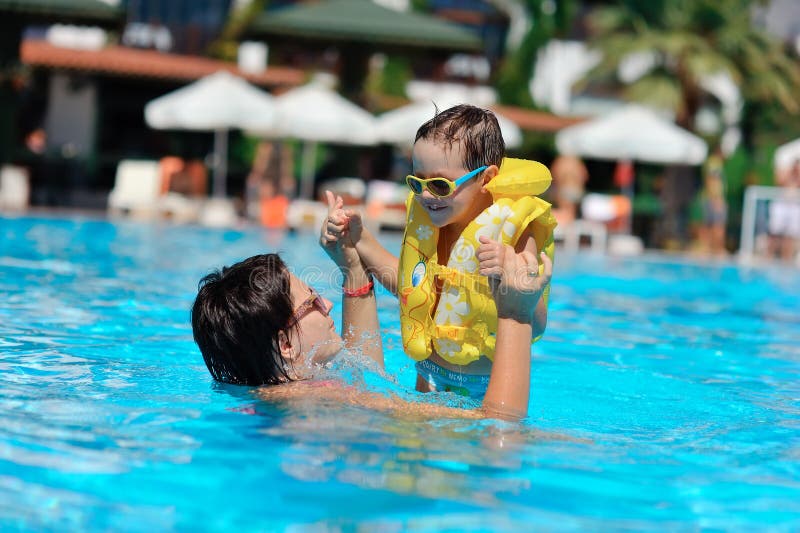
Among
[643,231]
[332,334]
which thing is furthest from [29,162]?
[332,334]

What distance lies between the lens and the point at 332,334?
3559mm

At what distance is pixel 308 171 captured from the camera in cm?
2167

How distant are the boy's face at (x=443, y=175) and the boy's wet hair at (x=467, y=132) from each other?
0.02 m

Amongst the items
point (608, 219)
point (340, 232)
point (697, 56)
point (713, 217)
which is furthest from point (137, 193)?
point (340, 232)

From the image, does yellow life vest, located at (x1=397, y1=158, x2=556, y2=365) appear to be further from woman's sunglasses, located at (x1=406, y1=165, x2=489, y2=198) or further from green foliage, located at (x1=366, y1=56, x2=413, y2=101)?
green foliage, located at (x1=366, y1=56, x2=413, y2=101)

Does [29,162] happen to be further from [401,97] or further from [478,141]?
[478,141]

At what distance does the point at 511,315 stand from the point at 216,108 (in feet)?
51.3

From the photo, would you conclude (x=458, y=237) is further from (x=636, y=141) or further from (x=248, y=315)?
(x=636, y=141)

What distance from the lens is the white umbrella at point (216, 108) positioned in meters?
18.1

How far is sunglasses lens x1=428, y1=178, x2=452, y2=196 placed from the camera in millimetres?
3330

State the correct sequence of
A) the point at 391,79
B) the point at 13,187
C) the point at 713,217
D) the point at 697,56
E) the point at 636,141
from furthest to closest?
the point at 391,79
the point at 697,56
the point at 636,141
the point at 713,217
the point at 13,187

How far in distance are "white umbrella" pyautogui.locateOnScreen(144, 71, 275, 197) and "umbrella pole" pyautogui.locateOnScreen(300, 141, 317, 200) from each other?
2386mm

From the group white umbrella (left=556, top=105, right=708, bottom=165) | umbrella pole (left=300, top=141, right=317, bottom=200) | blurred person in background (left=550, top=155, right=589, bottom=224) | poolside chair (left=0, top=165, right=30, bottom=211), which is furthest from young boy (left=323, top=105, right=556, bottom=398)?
umbrella pole (left=300, top=141, right=317, bottom=200)

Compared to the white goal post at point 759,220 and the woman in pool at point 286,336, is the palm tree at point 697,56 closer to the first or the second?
the white goal post at point 759,220
